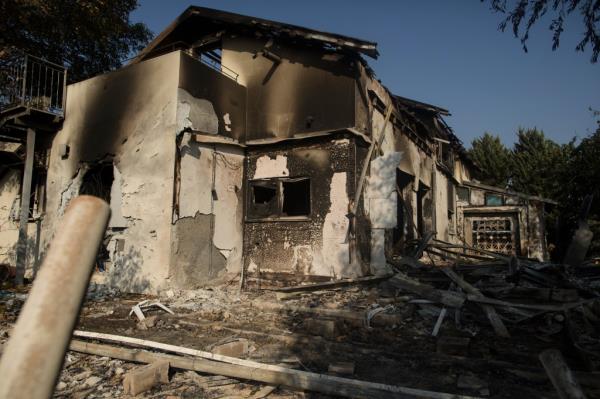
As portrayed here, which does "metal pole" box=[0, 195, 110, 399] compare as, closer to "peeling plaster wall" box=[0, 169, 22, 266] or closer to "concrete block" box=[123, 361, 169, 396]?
"concrete block" box=[123, 361, 169, 396]

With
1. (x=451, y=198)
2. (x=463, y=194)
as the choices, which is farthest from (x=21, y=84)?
(x=463, y=194)

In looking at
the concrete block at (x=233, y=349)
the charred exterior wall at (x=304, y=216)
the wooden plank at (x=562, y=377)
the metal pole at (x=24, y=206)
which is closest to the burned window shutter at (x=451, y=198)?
the charred exterior wall at (x=304, y=216)

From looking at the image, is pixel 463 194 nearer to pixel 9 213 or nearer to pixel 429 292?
pixel 429 292

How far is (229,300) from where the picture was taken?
7602 millimetres

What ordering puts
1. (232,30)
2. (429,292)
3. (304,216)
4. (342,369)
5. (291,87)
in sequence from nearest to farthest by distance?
1. (342,369)
2. (429,292)
3. (304,216)
4. (291,87)
5. (232,30)

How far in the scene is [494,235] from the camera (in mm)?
16734

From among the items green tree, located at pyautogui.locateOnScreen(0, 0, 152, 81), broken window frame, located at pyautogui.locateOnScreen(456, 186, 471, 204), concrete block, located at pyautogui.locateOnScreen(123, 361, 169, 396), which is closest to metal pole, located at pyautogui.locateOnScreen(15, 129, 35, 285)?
green tree, located at pyautogui.locateOnScreen(0, 0, 152, 81)

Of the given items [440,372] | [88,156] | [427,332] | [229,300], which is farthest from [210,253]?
[440,372]

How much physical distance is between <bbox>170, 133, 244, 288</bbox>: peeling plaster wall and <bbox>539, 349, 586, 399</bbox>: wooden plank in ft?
23.1

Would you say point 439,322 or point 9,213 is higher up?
point 9,213

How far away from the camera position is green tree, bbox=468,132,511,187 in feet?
74.3

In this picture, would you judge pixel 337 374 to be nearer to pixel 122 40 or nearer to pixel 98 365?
pixel 98 365

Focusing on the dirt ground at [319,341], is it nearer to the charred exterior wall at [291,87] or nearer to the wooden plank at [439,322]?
the wooden plank at [439,322]

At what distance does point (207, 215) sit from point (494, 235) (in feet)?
43.4
